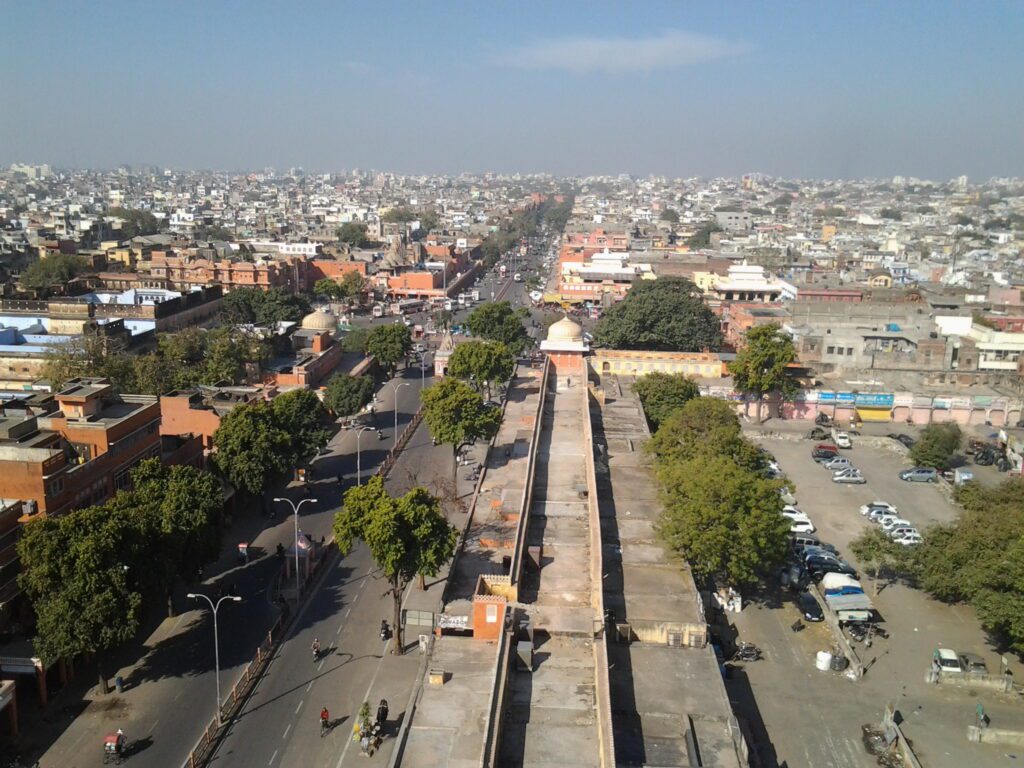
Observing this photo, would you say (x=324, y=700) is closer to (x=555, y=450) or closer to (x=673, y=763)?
(x=673, y=763)

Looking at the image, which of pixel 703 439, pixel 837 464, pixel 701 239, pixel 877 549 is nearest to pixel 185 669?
pixel 703 439

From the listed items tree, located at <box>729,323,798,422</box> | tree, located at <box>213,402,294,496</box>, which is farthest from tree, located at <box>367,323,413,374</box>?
tree, located at <box>213,402,294,496</box>

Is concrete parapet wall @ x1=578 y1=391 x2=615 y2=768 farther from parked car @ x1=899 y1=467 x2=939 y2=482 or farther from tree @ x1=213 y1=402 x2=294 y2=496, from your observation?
parked car @ x1=899 y1=467 x2=939 y2=482

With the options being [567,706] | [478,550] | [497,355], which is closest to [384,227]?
[497,355]

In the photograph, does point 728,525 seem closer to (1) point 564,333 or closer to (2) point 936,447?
(2) point 936,447

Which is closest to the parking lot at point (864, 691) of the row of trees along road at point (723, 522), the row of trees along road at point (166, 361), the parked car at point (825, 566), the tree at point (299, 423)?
the parked car at point (825, 566)
